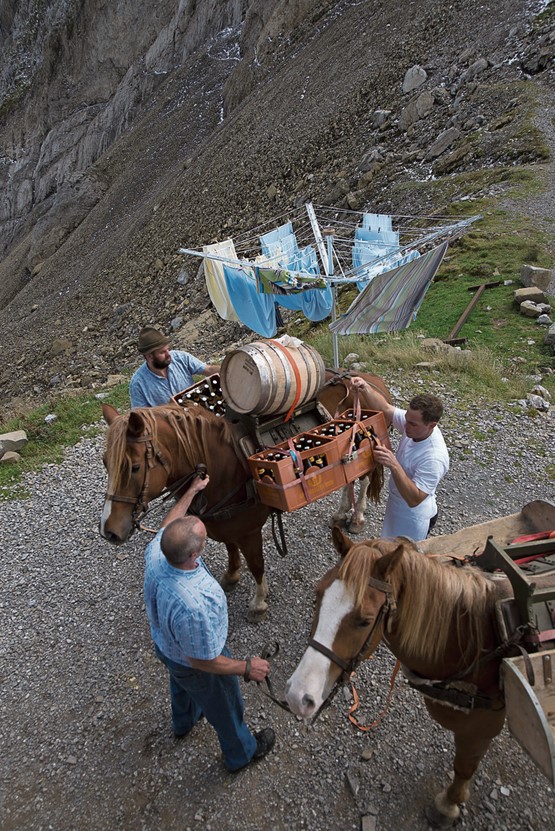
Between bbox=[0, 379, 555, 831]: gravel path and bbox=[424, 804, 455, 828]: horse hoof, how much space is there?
0.21ft

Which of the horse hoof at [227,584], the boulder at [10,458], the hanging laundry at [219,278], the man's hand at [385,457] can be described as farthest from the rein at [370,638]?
the hanging laundry at [219,278]

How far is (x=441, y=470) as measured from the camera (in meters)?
3.17

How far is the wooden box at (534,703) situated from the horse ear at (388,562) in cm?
58

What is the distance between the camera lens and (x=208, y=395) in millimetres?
3920

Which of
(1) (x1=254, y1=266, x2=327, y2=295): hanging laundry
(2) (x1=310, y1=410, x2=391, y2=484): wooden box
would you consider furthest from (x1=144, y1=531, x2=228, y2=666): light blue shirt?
(1) (x1=254, y1=266, x2=327, y2=295): hanging laundry

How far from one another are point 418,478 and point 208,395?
1.84 m

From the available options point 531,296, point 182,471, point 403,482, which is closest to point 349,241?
point 531,296

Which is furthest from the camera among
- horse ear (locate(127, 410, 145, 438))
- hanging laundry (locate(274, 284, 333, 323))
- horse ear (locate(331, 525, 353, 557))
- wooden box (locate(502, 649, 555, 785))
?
hanging laundry (locate(274, 284, 333, 323))

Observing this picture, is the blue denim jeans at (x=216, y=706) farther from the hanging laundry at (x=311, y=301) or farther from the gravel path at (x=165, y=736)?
the hanging laundry at (x=311, y=301)

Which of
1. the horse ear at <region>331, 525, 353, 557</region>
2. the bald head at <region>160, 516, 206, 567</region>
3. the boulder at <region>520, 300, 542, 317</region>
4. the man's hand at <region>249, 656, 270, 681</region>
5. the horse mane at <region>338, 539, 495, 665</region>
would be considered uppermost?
the bald head at <region>160, 516, 206, 567</region>

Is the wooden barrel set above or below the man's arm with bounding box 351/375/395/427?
above

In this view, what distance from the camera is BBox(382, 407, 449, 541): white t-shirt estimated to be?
3154mm

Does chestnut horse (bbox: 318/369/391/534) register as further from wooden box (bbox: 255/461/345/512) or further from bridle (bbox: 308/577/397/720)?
bridle (bbox: 308/577/397/720)

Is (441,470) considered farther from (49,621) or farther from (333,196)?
(333,196)
